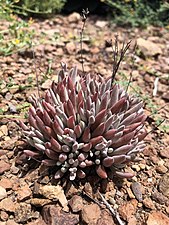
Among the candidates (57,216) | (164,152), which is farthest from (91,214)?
(164,152)

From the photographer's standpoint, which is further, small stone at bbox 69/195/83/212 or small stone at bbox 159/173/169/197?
small stone at bbox 159/173/169/197

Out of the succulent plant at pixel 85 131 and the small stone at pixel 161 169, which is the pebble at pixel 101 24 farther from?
the small stone at pixel 161 169

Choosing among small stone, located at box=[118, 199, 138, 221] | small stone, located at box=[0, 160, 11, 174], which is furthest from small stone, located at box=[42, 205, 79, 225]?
small stone, located at box=[0, 160, 11, 174]

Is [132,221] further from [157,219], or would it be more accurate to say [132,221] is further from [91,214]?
[91,214]

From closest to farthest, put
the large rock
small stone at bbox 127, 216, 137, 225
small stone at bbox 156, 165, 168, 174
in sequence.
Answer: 1. small stone at bbox 127, 216, 137, 225
2. small stone at bbox 156, 165, 168, 174
3. the large rock

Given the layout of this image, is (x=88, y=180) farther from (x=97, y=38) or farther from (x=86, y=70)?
(x=97, y=38)

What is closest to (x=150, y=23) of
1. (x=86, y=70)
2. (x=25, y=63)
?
(x=86, y=70)

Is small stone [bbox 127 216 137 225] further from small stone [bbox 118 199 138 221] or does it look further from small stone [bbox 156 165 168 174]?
small stone [bbox 156 165 168 174]

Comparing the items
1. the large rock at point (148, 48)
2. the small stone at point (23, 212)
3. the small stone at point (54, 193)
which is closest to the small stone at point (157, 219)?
the small stone at point (54, 193)

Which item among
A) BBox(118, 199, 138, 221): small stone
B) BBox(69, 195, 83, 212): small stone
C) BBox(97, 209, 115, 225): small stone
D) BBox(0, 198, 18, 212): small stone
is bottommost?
BBox(118, 199, 138, 221): small stone
